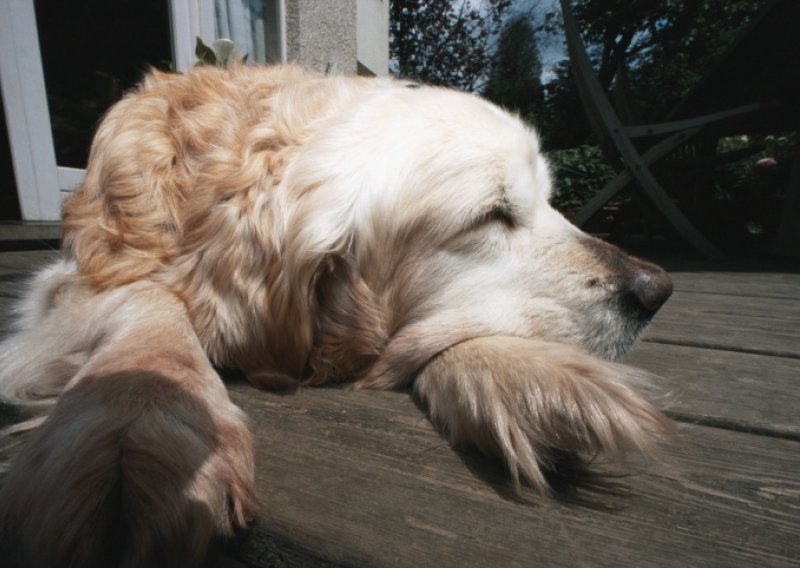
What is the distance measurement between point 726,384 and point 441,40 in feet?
44.0

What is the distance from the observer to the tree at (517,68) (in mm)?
13148

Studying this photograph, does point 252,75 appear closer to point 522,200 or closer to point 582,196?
point 522,200

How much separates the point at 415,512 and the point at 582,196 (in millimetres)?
8420

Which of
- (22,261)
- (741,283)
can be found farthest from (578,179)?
(22,261)

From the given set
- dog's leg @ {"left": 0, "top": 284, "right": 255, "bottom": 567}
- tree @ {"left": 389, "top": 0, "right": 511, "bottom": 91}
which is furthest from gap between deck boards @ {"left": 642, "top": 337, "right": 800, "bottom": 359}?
tree @ {"left": 389, "top": 0, "right": 511, "bottom": 91}

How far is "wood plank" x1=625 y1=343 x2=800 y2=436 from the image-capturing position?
0.94m

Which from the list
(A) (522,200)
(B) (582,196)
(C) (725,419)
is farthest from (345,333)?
(B) (582,196)

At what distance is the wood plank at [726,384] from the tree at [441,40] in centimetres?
1213

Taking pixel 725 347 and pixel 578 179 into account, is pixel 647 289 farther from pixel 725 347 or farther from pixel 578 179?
pixel 578 179

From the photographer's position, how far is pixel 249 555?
603 millimetres

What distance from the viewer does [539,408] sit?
800mm

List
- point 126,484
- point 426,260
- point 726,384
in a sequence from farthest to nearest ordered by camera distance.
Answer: point 426,260, point 726,384, point 126,484

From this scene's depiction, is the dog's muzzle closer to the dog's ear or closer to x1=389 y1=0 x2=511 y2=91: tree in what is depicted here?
the dog's ear

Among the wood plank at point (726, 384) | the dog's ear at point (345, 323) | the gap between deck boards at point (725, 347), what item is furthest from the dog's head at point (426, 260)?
the gap between deck boards at point (725, 347)
